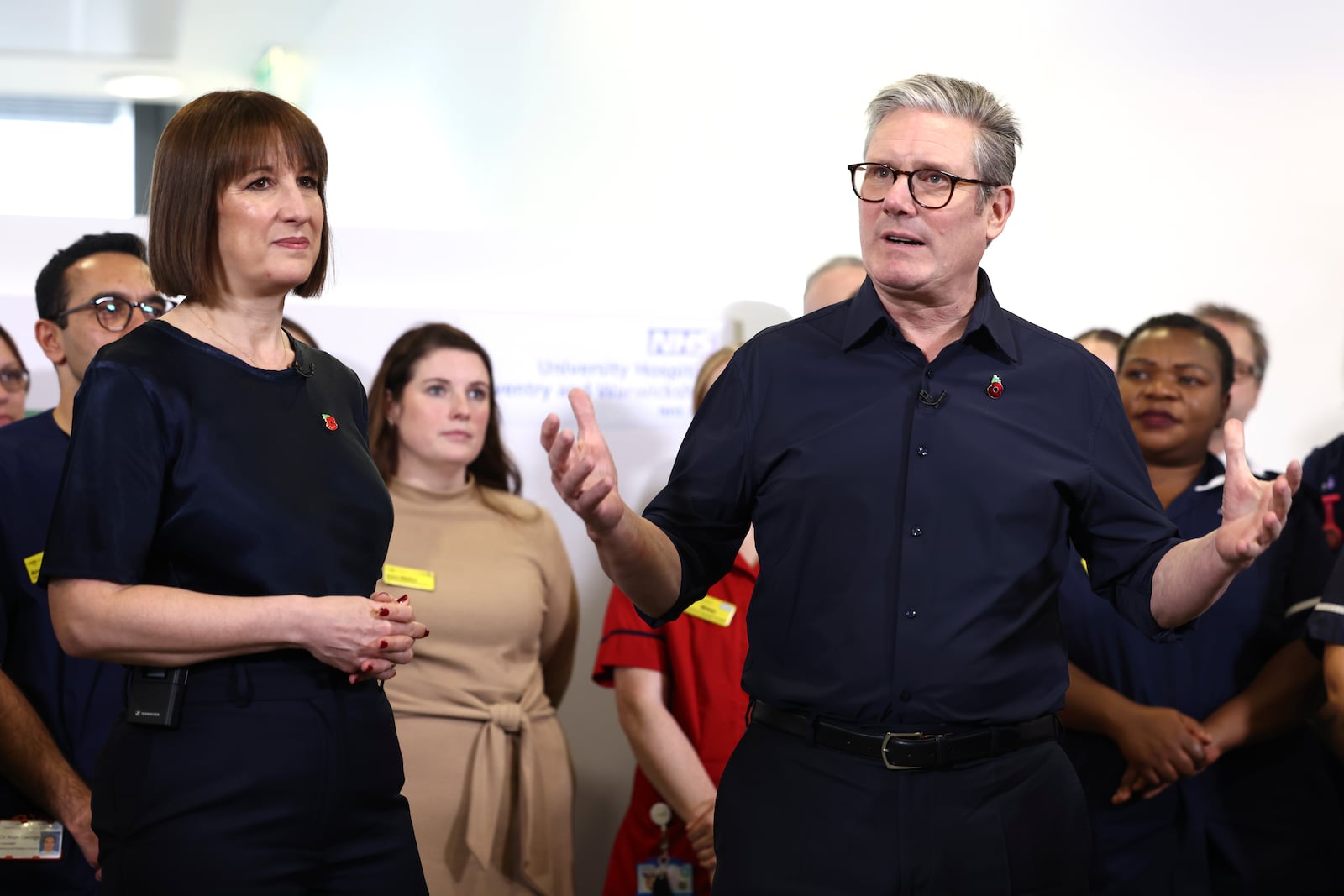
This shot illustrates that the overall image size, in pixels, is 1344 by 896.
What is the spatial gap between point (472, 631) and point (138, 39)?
372cm

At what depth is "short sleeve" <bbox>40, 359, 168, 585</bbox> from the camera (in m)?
1.53

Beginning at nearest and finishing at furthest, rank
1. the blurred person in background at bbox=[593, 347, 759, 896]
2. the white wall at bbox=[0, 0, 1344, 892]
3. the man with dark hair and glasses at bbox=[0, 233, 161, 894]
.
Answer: the man with dark hair and glasses at bbox=[0, 233, 161, 894], the blurred person in background at bbox=[593, 347, 759, 896], the white wall at bbox=[0, 0, 1344, 892]

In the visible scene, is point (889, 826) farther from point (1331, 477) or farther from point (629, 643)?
point (1331, 477)

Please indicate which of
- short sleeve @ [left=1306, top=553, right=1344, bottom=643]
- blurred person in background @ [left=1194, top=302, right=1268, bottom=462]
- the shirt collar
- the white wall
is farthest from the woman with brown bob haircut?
blurred person in background @ [left=1194, top=302, right=1268, bottom=462]

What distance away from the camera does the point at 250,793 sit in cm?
156

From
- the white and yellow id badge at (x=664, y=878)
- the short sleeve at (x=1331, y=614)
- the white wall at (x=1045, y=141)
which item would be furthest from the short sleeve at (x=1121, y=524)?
the white wall at (x=1045, y=141)

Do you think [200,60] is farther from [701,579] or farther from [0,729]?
[701,579]

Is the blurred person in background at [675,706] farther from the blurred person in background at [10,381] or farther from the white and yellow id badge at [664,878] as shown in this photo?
the blurred person in background at [10,381]

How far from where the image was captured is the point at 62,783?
7.29 feet

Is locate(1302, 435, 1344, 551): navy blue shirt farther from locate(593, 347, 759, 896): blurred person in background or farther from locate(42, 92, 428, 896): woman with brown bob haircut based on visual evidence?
locate(42, 92, 428, 896): woman with brown bob haircut

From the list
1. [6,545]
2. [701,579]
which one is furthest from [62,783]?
[701,579]

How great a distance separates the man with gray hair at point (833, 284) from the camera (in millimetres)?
3418

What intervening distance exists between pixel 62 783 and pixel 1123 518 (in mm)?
1855

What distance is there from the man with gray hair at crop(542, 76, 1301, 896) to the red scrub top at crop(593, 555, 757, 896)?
1074mm
